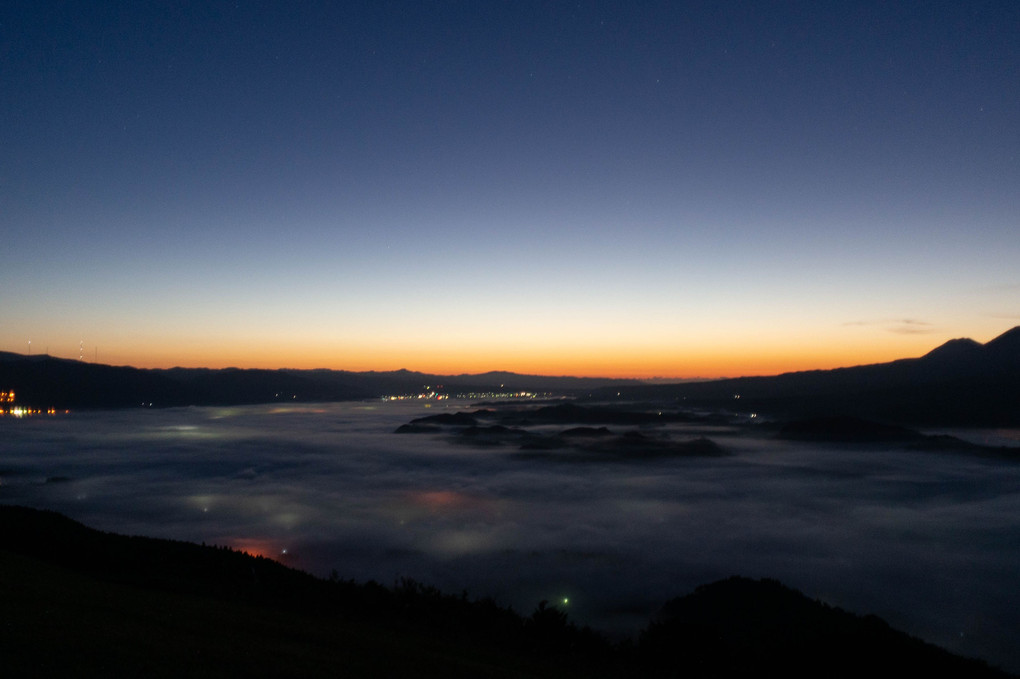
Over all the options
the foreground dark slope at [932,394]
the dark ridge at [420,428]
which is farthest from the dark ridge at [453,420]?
the foreground dark slope at [932,394]

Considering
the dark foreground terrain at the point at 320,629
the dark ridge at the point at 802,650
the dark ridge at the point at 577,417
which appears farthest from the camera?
the dark ridge at the point at 577,417

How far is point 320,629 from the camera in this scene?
923 centimetres

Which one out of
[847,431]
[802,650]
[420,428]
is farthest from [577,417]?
[802,650]

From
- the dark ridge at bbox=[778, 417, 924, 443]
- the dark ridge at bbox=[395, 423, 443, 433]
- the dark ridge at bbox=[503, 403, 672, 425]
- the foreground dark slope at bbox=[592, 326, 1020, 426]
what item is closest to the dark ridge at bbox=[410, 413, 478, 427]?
the dark ridge at bbox=[395, 423, 443, 433]

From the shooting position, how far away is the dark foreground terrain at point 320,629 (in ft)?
20.9

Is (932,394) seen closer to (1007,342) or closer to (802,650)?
(1007,342)

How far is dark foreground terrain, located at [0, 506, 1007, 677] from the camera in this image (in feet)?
20.9

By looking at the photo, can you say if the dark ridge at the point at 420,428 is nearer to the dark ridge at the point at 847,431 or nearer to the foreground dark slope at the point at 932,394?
the dark ridge at the point at 847,431

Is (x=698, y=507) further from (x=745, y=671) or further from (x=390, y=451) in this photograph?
(x=390, y=451)

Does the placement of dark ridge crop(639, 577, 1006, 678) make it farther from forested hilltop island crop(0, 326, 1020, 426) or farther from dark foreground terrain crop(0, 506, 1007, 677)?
forested hilltop island crop(0, 326, 1020, 426)

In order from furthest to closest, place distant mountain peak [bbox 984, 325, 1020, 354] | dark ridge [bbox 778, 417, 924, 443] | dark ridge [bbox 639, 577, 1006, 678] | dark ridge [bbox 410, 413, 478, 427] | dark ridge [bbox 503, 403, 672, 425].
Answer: distant mountain peak [bbox 984, 325, 1020, 354] < dark ridge [bbox 503, 403, 672, 425] < dark ridge [bbox 410, 413, 478, 427] < dark ridge [bbox 778, 417, 924, 443] < dark ridge [bbox 639, 577, 1006, 678]

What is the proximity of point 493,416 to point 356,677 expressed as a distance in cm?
11138

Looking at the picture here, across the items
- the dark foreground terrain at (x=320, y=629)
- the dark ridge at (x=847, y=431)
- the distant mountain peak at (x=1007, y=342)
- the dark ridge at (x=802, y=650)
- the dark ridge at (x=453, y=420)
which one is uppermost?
the distant mountain peak at (x=1007, y=342)

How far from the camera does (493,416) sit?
385 feet
